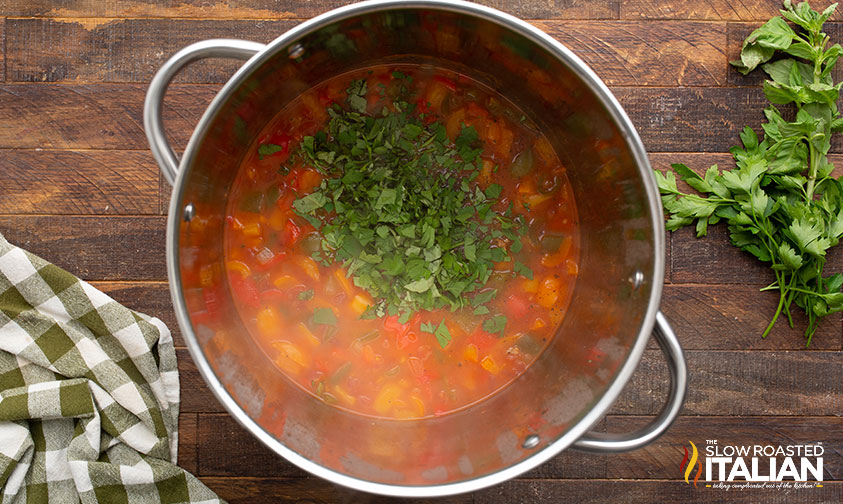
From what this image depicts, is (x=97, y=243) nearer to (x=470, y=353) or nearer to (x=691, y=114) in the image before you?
(x=470, y=353)

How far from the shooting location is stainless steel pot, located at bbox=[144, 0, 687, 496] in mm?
1205

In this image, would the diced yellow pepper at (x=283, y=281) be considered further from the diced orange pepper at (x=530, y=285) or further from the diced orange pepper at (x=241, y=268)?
the diced orange pepper at (x=530, y=285)

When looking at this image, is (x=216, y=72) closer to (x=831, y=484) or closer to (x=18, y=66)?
(x=18, y=66)

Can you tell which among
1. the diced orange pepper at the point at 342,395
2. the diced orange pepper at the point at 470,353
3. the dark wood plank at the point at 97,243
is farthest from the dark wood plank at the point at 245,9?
the diced orange pepper at the point at 342,395

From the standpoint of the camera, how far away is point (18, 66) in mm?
1627

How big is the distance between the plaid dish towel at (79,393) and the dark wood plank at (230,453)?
0.07m

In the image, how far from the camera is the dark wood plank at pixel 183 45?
160 centimetres

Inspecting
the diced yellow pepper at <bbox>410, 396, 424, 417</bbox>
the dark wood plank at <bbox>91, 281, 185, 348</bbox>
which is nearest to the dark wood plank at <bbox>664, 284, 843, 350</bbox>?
the diced yellow pepper at <bbox>410, 396, 424, 417</bbox>

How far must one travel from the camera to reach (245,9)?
1600 millimetres

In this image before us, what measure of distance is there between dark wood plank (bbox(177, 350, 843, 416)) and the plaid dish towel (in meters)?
0.14

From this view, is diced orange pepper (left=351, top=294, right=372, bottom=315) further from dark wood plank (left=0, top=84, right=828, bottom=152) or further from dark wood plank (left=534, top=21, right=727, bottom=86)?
dark wood plank (left=534, top=21, right=727, bottom=86)

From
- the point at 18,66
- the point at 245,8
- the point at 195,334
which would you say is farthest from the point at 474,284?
the point at 18,66

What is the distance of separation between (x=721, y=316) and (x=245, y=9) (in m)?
1.65

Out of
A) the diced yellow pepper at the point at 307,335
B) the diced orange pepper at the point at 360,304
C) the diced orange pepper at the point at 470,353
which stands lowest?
the diced orange pepper at the point at 470,353
